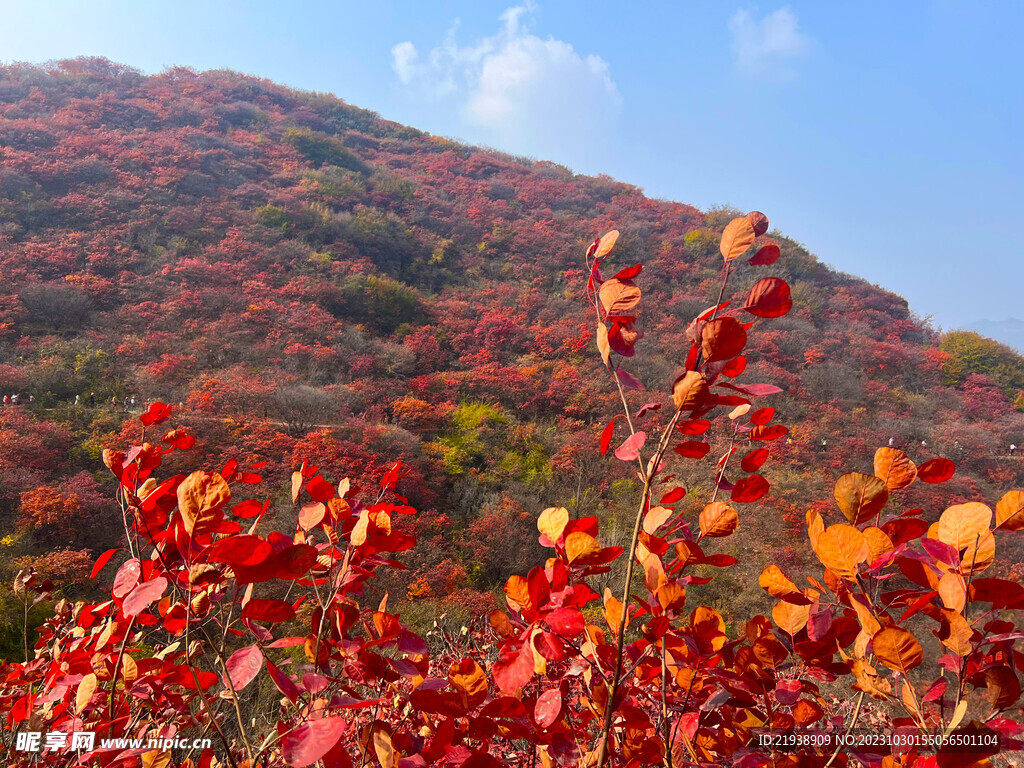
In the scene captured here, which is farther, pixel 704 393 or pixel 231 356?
pixel 231 356

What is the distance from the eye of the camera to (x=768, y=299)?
18.5 inches

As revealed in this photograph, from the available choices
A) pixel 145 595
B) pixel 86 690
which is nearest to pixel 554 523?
pixel 145 595

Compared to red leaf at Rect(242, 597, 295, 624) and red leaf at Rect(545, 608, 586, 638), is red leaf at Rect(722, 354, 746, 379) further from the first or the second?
red leaf at Rect(242, 597, 295, 624)

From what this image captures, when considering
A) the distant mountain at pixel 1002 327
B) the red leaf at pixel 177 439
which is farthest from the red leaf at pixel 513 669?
the distant mountain at pixel 1002 327

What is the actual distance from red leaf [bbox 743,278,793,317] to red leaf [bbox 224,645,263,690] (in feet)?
1.89

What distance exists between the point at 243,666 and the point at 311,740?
139 millimetres

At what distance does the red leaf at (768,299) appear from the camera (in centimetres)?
46

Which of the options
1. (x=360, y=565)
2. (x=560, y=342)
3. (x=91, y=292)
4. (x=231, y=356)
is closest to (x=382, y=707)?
(x=360, y=565)

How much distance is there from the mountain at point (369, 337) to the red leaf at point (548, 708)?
308 centimetres

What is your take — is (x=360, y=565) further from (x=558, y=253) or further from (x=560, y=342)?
(x=558, y=253)

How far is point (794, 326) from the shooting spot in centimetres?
907

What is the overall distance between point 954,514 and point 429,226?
37.7 ft

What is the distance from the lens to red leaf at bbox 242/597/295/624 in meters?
0.53

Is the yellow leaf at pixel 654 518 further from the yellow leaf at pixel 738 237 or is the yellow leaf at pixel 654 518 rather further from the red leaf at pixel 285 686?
the red leaf at pixel 285 686
